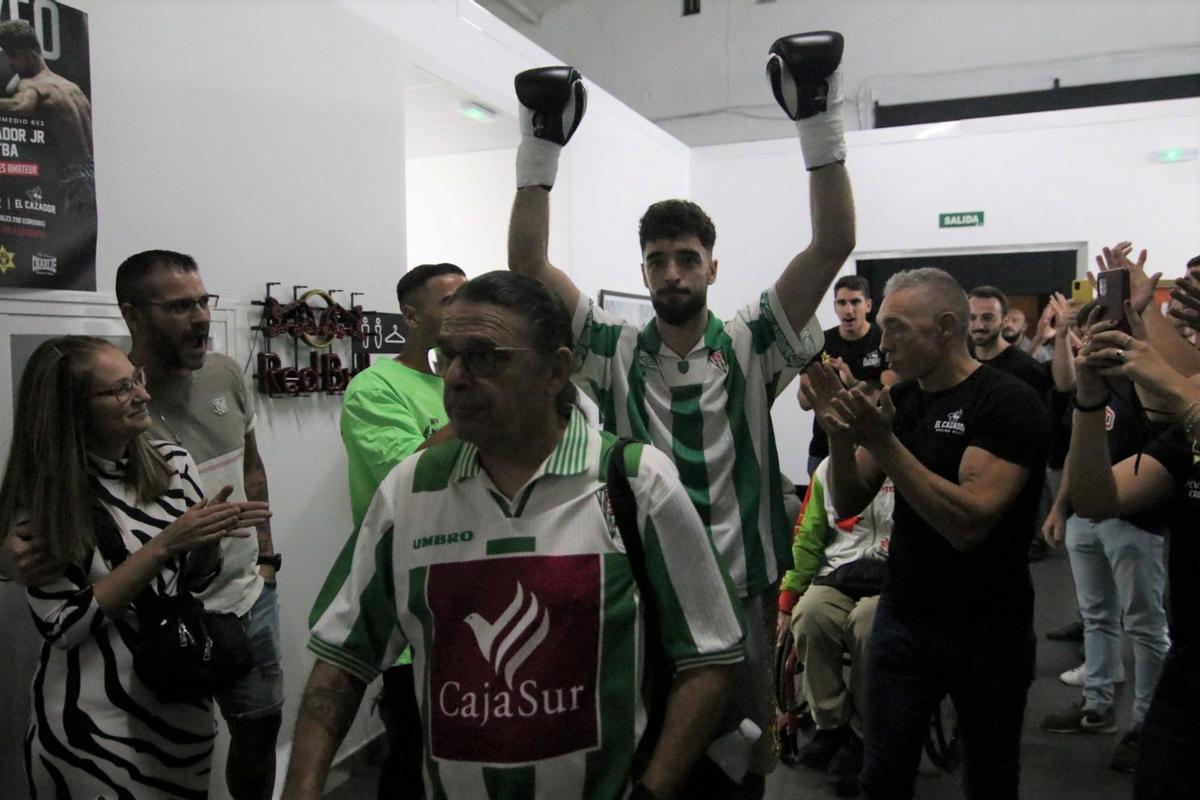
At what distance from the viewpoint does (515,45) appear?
4.80 m

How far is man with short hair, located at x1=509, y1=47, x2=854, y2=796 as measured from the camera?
1.88 m

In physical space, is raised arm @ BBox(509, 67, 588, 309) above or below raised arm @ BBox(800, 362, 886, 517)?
above

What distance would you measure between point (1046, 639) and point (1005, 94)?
17.9 ft

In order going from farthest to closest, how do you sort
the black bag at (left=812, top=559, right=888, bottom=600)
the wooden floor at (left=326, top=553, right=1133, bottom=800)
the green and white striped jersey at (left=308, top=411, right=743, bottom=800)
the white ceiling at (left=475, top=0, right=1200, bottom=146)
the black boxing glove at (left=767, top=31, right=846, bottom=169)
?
the white ceiling at (left=475, top=0, right=1200, bottom=146) → the black bag at (left=812, top=559, right=888, bottom=600) → the wooden floor at (left=326, top=553, right=1133, bottom=800) → the black boxing glove at (left=767, top=31, right=846, bottom=169) → the green and white striped jersey at (left=308, top=411, right=743, bottom=800)

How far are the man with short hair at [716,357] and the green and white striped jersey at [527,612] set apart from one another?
592 mm

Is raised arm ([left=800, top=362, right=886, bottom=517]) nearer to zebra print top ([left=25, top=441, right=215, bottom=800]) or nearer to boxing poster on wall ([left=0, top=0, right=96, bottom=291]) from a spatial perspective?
zebra print top ([left=25, top=441, right=215, bottom=800])

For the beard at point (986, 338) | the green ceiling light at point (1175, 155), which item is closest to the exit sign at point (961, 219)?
the green ceiling light at point (1175, 155)

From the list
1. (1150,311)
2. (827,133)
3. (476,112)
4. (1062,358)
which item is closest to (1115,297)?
(1150,311)

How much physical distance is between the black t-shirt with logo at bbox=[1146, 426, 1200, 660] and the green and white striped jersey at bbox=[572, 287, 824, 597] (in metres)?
0.79

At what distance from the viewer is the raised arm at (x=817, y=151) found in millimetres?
1795

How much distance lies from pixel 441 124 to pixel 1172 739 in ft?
13.9

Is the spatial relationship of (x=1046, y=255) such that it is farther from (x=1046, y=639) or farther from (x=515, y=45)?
(x=515, y=45)

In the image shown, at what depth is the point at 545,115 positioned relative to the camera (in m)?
1.93

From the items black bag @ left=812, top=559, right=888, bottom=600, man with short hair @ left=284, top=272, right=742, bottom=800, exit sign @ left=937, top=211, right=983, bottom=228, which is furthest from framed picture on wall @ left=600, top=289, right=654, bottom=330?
man with short hair @ left=284, top=272, right=742, bottom=800
